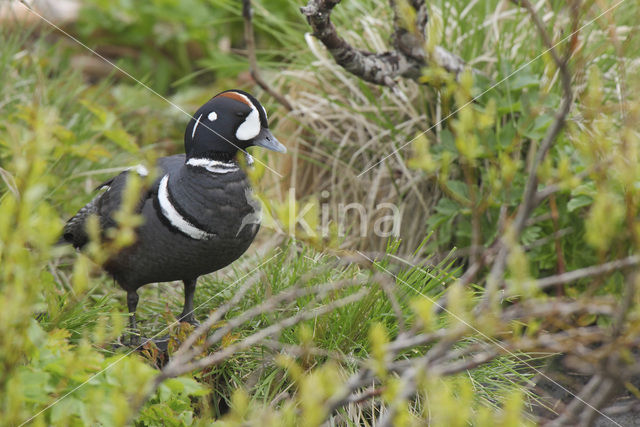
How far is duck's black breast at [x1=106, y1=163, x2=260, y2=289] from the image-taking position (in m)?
1.90

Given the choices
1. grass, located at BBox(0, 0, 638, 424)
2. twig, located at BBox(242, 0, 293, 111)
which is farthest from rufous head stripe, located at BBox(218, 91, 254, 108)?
twig, located at BBox(242, 0, 293, 111)

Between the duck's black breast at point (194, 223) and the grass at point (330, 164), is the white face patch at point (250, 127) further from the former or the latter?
the grass at point (330, 164)

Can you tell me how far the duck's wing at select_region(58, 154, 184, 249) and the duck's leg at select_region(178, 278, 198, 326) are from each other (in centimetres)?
28

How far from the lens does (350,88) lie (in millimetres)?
3051

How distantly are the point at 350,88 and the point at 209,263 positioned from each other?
52.7 inches

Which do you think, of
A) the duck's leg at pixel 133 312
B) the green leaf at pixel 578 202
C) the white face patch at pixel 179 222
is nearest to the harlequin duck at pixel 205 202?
the white face patch at pixel 179 222

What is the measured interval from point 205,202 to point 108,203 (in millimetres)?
360

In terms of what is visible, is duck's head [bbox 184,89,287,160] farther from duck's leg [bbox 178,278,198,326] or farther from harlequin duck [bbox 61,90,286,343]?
duck's leg [bbox 178,278,198,326]

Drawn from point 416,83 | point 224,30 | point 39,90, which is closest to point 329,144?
point 416,83

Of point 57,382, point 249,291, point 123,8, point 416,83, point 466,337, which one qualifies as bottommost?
point 466,337

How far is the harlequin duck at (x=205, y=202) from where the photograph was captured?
6.23ft

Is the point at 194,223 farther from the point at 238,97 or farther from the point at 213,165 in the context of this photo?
the point at 238,97

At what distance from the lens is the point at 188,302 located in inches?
86.8

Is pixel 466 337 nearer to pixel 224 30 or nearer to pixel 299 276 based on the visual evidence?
pixel 299 276
